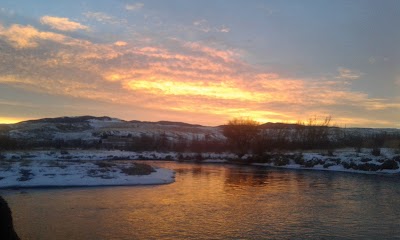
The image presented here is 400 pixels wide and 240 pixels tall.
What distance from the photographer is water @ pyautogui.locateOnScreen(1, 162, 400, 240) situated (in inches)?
536

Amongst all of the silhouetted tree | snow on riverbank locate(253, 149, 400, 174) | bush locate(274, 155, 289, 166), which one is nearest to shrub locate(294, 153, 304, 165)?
snow on riverbank locate(253, 149, 400, 174)

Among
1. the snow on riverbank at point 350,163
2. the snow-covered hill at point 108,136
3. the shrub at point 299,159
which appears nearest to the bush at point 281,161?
the snow on riverbank at point 350,163

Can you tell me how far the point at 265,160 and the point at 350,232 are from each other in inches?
2019

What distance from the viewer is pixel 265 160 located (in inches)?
2557

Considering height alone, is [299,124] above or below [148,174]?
above

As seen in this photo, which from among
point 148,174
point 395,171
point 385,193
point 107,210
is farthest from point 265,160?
point 107,210

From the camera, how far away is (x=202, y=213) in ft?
56.5

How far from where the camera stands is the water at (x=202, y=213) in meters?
13.6

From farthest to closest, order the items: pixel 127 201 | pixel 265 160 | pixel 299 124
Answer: pixel 299 124 → pixel 265 160 → pixel 127 201

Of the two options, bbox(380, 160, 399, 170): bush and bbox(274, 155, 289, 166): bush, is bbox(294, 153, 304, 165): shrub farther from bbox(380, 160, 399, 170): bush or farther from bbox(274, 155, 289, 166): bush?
bbox(380, 160, 399, 170): bush

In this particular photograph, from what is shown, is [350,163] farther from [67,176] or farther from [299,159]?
[67,176]

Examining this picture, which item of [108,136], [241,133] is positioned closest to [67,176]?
[241,133]

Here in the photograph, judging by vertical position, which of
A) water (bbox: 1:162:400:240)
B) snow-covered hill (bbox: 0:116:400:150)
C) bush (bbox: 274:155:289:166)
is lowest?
water (bbox: 1:162:400:240)

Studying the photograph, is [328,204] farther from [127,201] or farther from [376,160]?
[376,160]
